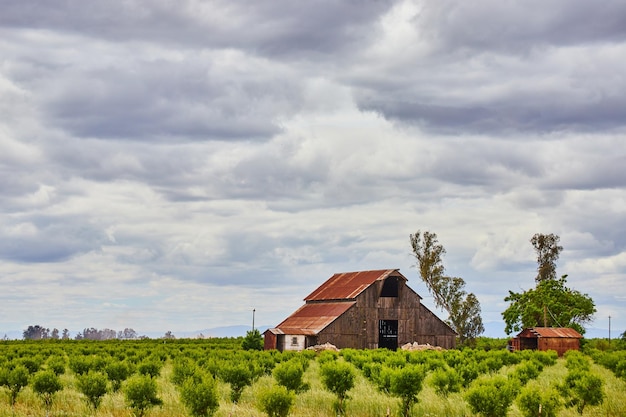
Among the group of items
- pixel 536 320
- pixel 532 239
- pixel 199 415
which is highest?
pixel 532 239

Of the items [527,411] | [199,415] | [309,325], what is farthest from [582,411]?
[309,325]

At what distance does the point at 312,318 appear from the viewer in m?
72.8

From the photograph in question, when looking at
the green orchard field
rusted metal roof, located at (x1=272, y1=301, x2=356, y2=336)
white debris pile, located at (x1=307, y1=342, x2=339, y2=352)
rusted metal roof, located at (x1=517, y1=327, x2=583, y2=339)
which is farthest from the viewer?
rusted metal roof, located at (x1=517, y1=327, x2=583, y2=339)

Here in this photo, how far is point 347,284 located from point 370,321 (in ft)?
23.3

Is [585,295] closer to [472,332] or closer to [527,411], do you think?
[472,332]

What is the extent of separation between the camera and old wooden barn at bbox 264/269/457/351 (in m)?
68.6

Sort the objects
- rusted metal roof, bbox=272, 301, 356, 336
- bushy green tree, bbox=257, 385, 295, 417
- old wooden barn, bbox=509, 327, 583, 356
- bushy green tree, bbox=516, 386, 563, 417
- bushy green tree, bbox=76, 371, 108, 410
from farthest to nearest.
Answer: old wooden barn, bbox=509, 327, 583, 356, rusted metal roof, bbox=272, 301, 356, 336, bushy green tree, bbox=76, 371, 108, 410, bushy green tree, bbox=257, 385, 295, 417, bushy green tree, bbox=516, 386, 563, 417

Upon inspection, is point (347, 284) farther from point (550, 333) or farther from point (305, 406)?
point (305, 406)

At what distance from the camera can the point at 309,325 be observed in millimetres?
70562

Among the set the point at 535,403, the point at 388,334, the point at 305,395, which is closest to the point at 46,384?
the point at 305,395

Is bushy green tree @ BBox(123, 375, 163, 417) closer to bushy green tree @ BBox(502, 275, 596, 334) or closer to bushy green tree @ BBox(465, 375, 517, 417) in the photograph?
bushy green tree @ BBox(465, 375, 517, 417)

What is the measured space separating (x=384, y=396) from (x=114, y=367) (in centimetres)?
1346

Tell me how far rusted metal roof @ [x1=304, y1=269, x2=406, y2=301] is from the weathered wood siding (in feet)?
2.71

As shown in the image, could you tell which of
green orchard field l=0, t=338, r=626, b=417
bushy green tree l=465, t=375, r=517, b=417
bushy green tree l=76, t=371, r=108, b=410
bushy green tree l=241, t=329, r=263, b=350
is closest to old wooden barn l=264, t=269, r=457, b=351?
bushy green tree l=241, t=329, r=263, b=350
